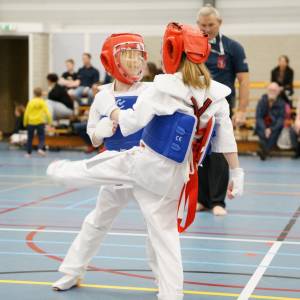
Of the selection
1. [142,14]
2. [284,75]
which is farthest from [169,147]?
[142,14]

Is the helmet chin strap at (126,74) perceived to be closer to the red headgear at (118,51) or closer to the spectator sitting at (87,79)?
the red headgear at (118,51)

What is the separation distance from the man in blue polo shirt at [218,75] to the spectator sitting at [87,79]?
34.3ft

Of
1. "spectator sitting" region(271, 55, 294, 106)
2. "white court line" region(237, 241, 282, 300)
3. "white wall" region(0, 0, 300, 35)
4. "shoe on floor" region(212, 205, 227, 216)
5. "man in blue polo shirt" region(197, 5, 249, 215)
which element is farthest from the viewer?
"white wall" region(0, 0, 300, 35)

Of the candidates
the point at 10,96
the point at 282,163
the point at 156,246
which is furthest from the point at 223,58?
the point at 10,96

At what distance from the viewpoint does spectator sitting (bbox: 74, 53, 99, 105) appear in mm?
19094

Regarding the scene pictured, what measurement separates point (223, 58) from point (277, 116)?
27.5ft

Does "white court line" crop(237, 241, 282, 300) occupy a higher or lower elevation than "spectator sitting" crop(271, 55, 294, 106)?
lower

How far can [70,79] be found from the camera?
1970 centimetres

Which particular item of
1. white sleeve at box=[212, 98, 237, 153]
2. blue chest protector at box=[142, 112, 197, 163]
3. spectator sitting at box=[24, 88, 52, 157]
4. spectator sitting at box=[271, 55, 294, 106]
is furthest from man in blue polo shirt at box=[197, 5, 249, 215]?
spectator sitting at box=[24, 88, 52, 157]

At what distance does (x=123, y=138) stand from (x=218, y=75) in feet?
11.2

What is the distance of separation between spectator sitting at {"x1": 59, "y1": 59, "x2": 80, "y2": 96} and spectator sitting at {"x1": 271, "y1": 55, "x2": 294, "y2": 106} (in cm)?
502

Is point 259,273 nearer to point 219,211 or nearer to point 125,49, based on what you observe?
point 125,49

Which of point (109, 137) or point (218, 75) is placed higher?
point (218, 75)

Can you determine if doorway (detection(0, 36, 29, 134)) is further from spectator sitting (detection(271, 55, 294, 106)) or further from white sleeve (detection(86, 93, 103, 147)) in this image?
white sleeve (detection(86, 93, 103, 147))
